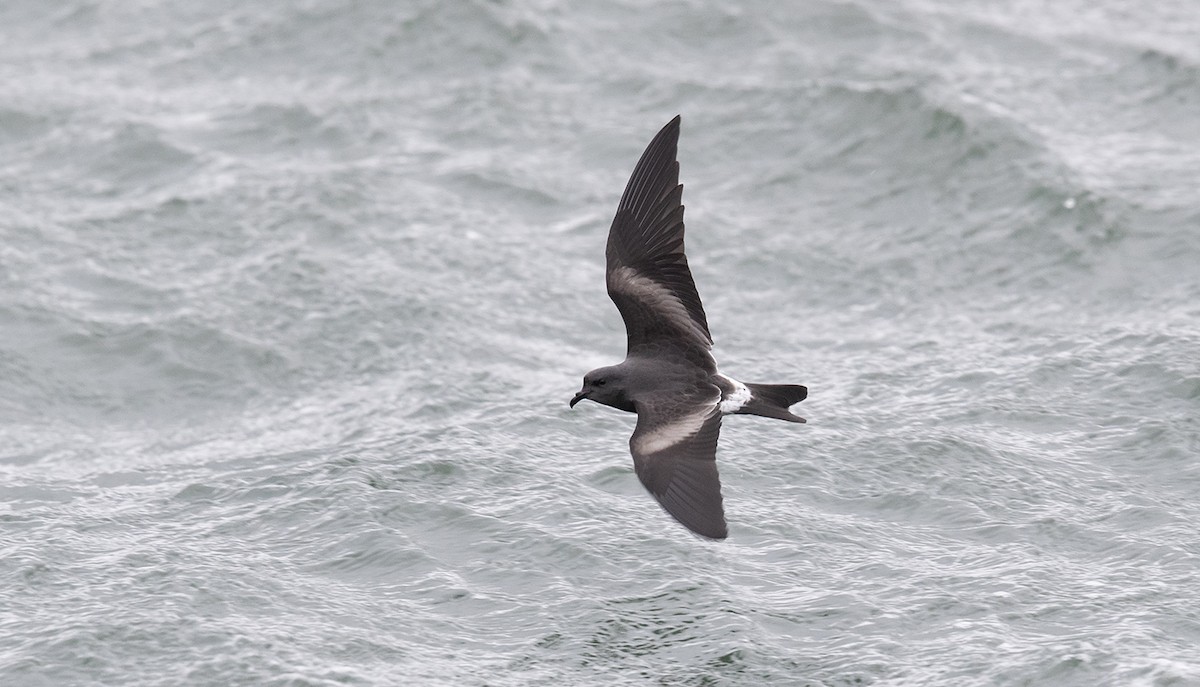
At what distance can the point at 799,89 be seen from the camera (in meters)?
14.5

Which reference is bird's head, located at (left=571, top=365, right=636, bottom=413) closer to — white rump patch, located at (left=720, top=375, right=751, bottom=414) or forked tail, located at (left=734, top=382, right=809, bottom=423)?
white rump patch, located at (left=720, top=375, right=751, bottom=414)

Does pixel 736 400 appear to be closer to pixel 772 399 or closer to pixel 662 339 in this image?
pixel 772 399

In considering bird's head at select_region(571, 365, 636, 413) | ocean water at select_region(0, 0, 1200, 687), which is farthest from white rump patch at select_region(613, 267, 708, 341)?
ocean water at select_region(0, 0, 1200, 687)

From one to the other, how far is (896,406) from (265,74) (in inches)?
305

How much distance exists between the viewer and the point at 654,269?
27.9 feet

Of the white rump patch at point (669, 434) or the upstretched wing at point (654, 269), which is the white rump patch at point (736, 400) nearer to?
the white rump patch at point (669, 434)

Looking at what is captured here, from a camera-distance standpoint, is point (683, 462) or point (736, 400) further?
point (736, 400)

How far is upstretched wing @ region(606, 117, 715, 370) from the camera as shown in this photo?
27.6 ft

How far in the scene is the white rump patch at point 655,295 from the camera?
8.52 meters

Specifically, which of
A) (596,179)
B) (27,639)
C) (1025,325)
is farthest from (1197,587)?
(596,179)

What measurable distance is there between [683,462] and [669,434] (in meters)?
0.31

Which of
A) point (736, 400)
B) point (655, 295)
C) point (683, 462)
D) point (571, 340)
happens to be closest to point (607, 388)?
point (655, 295)

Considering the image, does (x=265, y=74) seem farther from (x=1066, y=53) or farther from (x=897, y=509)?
(x=897, y=509)

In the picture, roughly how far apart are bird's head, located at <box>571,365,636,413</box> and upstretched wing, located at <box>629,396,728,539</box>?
0.76 ft
